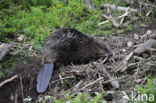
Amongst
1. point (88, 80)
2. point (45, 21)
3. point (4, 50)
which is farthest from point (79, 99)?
point (45, 21)

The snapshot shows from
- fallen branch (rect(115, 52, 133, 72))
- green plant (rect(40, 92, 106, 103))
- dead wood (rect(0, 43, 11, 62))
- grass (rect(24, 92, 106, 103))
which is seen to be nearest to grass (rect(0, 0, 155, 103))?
dead wood (rect(0, 43, 11, 62))

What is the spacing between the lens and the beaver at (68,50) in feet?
11.2

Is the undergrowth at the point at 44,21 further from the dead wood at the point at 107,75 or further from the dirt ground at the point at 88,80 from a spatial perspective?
the dead wood at the point at 107,75

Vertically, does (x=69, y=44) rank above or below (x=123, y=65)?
above

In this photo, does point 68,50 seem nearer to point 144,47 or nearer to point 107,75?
point 107,75

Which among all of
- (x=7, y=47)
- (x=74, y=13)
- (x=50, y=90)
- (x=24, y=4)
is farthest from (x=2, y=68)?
(x=24, y=4)

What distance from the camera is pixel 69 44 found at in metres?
3.56

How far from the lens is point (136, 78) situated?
9.71 ft

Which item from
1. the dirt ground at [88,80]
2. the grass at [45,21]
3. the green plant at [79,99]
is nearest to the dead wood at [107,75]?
the dirt ground at [88,80]

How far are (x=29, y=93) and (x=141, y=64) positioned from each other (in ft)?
4.75

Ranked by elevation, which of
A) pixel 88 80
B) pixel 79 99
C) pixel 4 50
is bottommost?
pixel 88 80

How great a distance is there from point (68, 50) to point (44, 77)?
658 mm

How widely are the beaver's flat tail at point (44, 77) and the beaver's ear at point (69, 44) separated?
374 mm

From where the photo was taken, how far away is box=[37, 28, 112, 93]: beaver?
340cm
